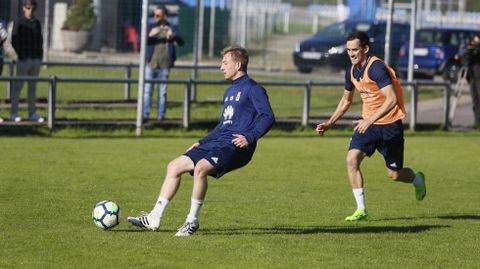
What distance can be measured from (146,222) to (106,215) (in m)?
0.35

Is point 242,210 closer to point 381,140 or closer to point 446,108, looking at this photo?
point 381,140

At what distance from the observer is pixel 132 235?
9391mm

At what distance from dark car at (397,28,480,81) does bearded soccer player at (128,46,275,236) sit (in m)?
23.4

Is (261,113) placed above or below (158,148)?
above

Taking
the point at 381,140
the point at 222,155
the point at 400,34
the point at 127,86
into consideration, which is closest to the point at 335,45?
the point at 400,34

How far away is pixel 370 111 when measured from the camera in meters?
11.2

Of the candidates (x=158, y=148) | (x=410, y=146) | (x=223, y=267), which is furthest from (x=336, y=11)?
(x=223, y=267)

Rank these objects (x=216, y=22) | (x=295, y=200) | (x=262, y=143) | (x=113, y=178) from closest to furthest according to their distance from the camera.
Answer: (x=295, y=200), (x=113, y=178), (x=262, y=143), (x=216, y=22)

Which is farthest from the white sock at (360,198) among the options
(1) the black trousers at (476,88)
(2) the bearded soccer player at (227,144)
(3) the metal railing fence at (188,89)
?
(1) the black trousers at (476,88)

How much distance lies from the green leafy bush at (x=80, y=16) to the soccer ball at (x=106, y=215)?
1165 cm

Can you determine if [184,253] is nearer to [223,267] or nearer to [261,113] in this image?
[223,267]

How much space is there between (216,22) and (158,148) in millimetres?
8802

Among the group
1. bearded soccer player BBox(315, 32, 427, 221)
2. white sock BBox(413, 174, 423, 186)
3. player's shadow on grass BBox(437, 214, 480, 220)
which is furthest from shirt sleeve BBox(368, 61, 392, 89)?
player's shadow on grass BBox(437, 214, 480, 220)

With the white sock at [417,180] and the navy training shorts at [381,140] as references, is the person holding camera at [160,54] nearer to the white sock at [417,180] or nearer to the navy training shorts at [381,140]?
the white sock at [417,180]
